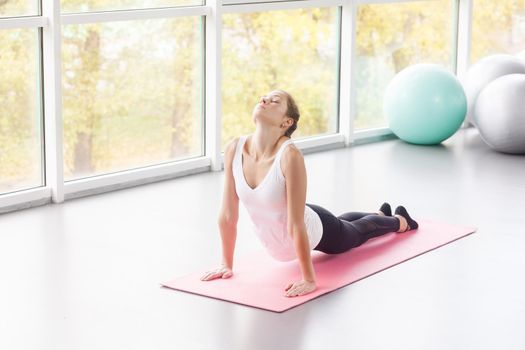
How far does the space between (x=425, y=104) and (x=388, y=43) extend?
83 cm

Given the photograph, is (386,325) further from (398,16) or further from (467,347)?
(398,16)

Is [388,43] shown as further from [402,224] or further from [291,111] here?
[291,111]

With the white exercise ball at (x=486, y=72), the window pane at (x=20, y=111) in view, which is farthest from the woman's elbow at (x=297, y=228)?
the white exercise ball at (x=486, y=72)

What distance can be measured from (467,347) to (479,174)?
10.9ft

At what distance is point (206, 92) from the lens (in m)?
6.92

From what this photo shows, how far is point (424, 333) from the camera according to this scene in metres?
3.85

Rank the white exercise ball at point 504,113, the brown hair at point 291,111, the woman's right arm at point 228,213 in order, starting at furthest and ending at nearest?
1. the white exercise ball at point 504,113
2. the woman's right arm at point 228,213
3. the brown hair at point 291,111

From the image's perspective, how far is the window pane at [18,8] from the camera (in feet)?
18.5

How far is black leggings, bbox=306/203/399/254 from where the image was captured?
184 inches

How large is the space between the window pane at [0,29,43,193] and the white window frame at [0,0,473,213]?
58 millimetres

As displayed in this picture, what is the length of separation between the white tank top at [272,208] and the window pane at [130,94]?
1958 mm

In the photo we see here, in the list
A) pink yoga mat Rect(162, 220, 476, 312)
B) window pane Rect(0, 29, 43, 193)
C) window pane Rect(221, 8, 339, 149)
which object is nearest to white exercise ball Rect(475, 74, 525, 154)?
window pane Rect(221, 8, 339, 149)

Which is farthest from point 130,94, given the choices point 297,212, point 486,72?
point 486,72

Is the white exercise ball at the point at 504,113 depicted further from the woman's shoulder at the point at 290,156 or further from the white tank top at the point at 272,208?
the woman's shoulder at the point at 290,156
